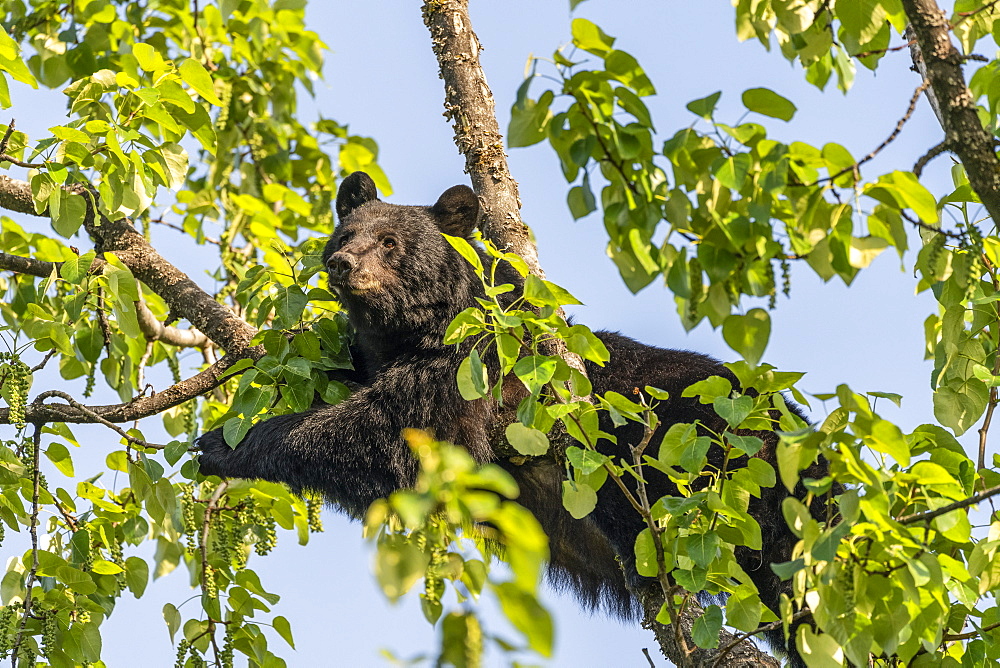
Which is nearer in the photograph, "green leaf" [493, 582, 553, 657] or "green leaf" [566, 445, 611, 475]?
"green leaf" [493, 582, 553, 657]

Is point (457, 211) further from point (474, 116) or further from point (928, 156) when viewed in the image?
point (928, 156)

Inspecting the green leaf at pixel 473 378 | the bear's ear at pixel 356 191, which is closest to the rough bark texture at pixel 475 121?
the bear's ear at pixel 356 191

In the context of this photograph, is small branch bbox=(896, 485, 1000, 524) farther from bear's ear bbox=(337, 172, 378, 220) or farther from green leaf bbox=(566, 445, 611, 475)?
bear's ear bbox=(337, 172, 378, 220)

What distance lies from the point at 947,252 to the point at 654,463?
99cm

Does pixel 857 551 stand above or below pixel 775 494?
below

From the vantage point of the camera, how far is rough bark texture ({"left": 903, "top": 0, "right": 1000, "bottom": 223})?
2092mm

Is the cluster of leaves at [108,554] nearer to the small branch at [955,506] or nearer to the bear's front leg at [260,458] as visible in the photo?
the bear's front leg at [260,458]

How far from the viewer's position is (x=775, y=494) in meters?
4.13

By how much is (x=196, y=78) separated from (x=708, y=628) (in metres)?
2.72

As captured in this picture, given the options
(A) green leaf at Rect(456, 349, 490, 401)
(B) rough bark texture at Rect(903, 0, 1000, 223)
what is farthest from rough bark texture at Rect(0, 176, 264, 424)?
(B) rough bark texture at Rect(903, 0, 1000, 223)

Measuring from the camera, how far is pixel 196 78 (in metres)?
3.76

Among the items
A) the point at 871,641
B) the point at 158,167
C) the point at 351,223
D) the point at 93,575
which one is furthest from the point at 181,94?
the point at 871,641

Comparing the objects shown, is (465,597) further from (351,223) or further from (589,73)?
(351,223)

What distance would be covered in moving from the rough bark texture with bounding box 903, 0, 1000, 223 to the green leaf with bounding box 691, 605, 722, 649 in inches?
49.4
